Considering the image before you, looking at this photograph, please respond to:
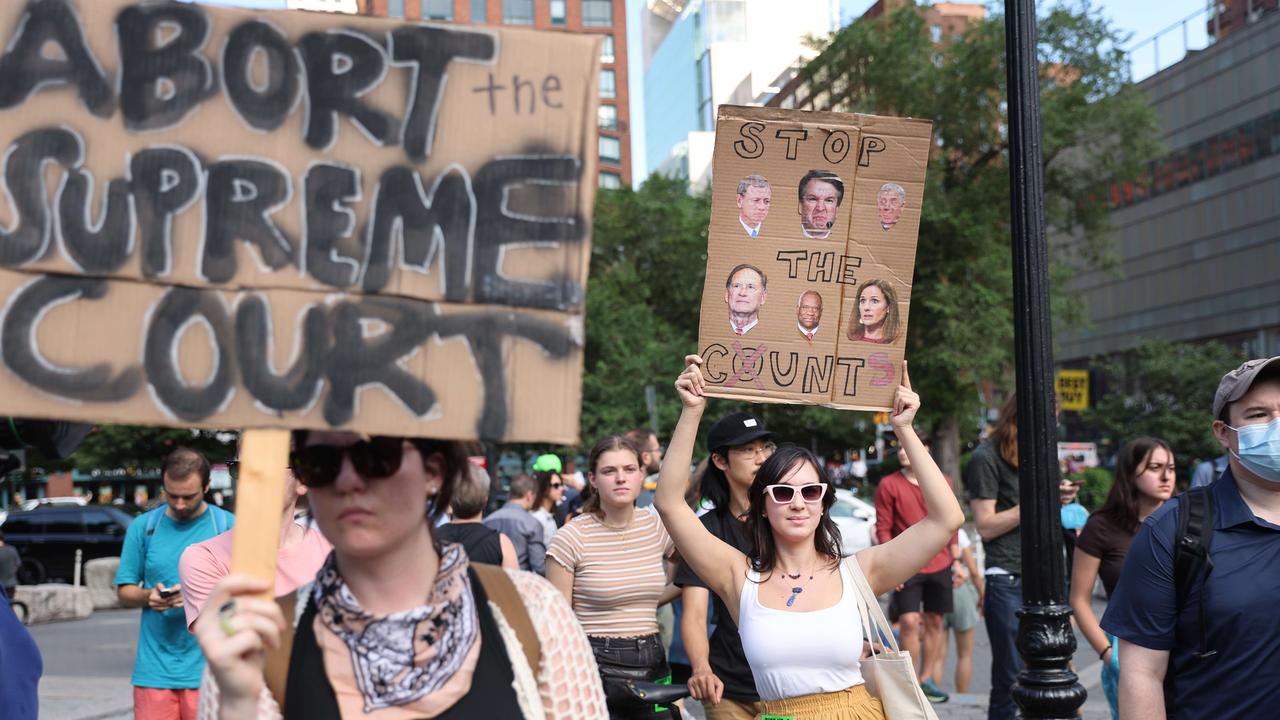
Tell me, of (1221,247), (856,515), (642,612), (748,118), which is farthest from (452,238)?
(1221,247)

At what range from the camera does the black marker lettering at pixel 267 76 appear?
2426 millimetres

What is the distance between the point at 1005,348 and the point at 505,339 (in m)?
33.7

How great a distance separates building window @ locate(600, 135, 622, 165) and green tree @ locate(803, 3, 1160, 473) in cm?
6445

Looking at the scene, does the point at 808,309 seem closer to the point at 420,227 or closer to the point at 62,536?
the point at 420,227

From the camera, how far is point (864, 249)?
183 inches

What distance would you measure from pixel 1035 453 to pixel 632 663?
203cm

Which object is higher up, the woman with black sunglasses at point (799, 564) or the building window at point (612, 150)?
the building window at point (612, 150)

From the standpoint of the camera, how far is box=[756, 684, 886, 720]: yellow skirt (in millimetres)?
4332

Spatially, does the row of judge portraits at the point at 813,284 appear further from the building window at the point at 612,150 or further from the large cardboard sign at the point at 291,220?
the building window at the point at 612,150

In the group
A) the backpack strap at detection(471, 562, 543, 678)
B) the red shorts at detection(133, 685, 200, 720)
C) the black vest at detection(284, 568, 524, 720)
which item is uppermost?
the backpack strap at detection(471, 562, 543, 678)

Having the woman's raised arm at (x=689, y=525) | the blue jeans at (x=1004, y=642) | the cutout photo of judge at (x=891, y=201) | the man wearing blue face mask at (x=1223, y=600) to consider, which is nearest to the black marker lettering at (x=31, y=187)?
the woman's raised arm at (x=689, y=525)

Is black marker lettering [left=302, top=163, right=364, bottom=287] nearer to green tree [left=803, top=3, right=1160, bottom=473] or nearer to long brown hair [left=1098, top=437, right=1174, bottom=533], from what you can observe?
long brown hair [left=1098, top=437, right=1174, bottom=533]

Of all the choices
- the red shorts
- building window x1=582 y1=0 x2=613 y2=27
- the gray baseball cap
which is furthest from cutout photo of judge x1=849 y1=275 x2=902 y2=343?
building window x1=582 y1=0 x2=613 y2=27

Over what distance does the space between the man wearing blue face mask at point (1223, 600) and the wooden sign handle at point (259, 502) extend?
267 centimetres
